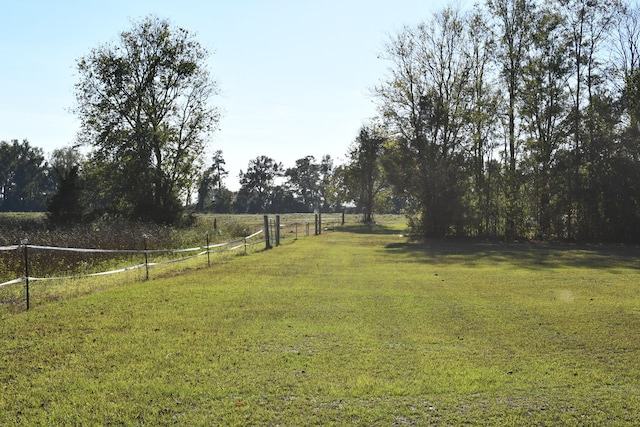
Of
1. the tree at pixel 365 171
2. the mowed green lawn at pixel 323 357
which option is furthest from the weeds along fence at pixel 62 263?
the tree at pixel 365 171

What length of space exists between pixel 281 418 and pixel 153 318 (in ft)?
13.7

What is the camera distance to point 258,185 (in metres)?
117

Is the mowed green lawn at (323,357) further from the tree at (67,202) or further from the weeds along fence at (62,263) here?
the tree at (67,202)

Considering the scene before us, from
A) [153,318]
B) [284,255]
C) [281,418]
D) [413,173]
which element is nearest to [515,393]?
[281,418]

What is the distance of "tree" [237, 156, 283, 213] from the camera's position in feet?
375

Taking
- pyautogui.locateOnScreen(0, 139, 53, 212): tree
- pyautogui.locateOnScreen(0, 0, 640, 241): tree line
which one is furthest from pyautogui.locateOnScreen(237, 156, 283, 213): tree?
pyautogui.locateOnScreen(0, 0, 640, 241): tree line

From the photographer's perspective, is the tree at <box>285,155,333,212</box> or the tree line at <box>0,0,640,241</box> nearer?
the tree line at <box>0,0,640,241</box>

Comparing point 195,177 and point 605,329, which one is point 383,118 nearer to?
point 195,177

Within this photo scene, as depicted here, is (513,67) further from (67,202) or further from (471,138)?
(67,202)

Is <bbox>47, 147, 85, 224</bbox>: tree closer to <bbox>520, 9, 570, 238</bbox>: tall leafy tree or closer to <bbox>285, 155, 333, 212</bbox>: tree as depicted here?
<bbox>520, 9, 570, 238</bbox>: tall leafy tree

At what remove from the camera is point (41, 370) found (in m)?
5.16

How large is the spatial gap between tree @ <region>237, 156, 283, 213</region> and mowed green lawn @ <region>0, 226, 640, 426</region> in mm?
103993

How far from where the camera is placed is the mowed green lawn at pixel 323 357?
4273 millimetres

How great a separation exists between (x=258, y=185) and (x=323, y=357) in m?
112
